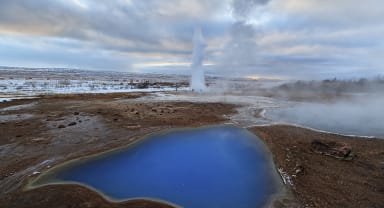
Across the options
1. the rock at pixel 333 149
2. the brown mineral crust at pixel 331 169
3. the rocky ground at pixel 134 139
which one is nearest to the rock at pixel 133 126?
the rocky ground at pixel 134 139

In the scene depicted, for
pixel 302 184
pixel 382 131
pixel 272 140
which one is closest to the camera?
pixel 302 184

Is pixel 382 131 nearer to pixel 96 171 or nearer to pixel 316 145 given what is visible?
pixel 316 145

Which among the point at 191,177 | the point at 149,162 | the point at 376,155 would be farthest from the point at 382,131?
the point at 149,162

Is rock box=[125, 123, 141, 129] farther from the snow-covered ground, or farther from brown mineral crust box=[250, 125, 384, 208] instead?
the snow-covered ground

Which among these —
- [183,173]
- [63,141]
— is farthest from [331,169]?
[63,141]

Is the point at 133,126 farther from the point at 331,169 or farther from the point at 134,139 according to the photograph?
the point at 331,169

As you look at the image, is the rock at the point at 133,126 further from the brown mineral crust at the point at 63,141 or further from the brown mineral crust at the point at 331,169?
the brown mineral crust at the point at 331,169

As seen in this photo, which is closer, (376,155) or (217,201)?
(217,201)

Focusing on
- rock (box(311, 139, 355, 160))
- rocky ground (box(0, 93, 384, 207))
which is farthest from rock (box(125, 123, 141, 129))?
rock (box(311, 139, 355, 160))
